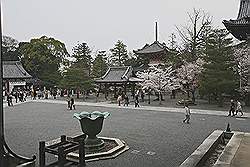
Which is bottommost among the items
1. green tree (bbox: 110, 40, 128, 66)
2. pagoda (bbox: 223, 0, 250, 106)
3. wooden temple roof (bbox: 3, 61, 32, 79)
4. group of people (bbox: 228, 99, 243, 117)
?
group of people (bbox: 228, 99, 243, 117)

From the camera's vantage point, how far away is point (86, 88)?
111ft

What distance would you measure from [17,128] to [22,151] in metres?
5.27

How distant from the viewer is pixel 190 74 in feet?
92.3

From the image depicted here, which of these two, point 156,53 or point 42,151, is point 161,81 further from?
point 42,151

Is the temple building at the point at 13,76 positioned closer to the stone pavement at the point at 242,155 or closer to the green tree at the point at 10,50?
the green tree at the point at 10,50

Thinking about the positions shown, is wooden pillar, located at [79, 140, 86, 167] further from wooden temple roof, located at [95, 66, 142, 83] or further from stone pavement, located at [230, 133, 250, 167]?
wooden temple roof, located at [95, 66, 142, 83]

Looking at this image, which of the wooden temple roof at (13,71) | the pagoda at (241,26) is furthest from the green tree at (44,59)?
the pagoda at (241,26)

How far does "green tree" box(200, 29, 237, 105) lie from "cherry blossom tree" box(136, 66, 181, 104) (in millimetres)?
4981

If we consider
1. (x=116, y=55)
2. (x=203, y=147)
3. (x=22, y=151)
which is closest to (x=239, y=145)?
(x=203, y=147)

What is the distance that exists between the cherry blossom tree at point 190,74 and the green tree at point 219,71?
2.81 metres

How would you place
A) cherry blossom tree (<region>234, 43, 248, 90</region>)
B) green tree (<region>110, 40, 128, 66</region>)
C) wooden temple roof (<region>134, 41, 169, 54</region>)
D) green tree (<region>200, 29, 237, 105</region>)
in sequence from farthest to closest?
green tree (<region>110, 40, 128, 66</region>) < wooden temple roof (<region>134, 41, 169, 54</region>) < cherry blossom tree (<region>234, 43, 248, 90</region>) < green tree (<region>200, 29, 237, 105</region>)

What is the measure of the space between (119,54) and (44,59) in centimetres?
1492

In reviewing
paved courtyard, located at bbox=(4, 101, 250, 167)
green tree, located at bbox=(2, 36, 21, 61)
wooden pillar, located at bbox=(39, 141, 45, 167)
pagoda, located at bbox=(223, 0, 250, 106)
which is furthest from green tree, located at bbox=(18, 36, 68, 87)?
wooden pillar, located at bbox=(39, 141, 45, 167)

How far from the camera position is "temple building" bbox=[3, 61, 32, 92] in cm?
4172
